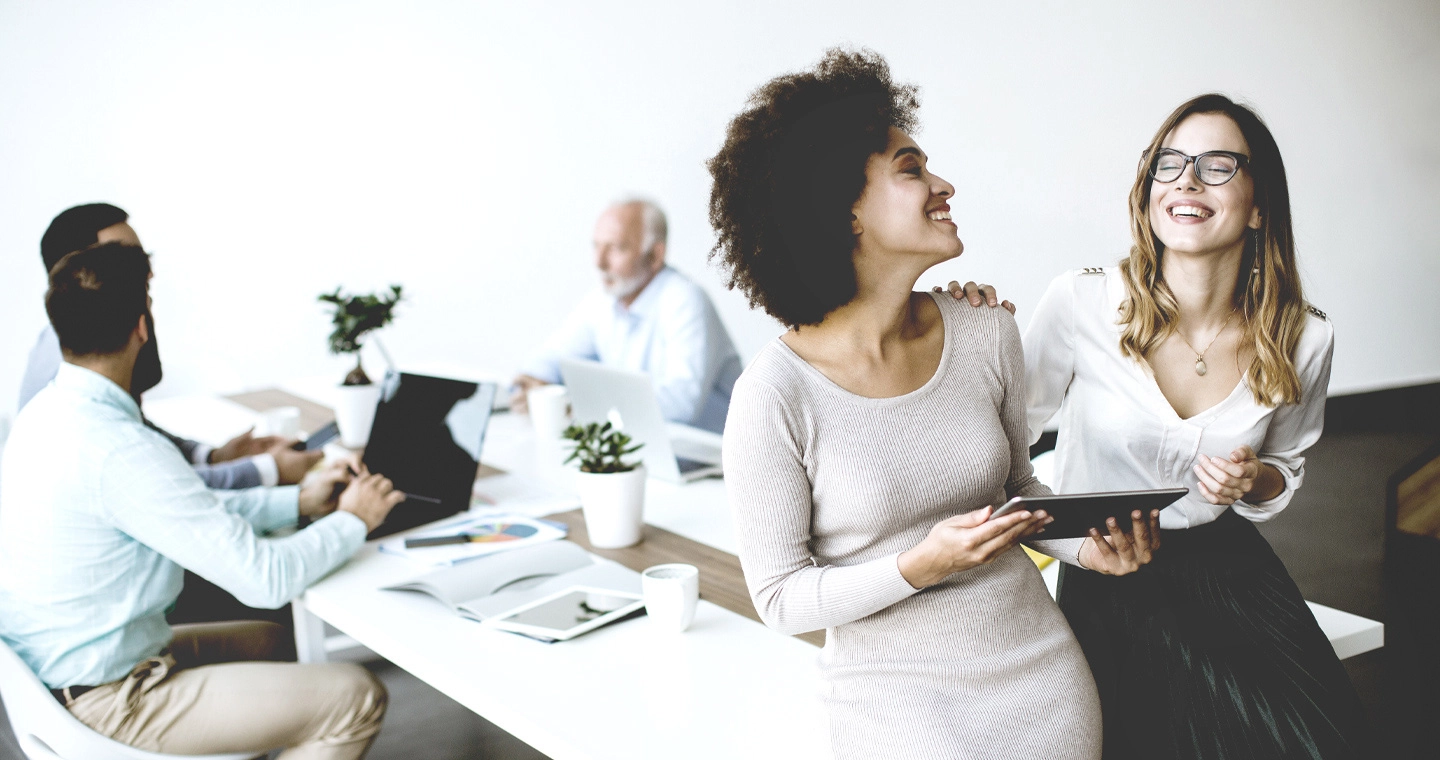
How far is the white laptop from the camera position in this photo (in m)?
2.55

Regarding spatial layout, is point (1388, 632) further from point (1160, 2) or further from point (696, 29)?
point (696, 29)

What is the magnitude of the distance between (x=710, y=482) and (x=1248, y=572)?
132 centimetres

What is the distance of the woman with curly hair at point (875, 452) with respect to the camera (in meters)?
1.30

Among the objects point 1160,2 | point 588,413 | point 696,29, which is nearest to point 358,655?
point 588,413

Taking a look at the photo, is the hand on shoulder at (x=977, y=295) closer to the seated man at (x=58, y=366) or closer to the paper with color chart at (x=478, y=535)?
the paper with color chart at (x=478, y=535)

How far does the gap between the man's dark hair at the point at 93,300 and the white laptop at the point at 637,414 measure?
3.42 feet

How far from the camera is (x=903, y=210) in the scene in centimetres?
136

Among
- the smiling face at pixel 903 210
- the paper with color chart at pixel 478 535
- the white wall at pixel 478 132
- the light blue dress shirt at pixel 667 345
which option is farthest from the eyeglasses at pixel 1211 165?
the white wall at pixel 478 132

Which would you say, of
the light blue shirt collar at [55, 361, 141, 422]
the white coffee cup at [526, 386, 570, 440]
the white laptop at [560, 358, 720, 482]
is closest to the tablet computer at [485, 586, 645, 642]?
the white laptop at [560, 358, 720, 482]

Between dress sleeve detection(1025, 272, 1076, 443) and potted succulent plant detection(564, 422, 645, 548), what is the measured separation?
0.79 metres

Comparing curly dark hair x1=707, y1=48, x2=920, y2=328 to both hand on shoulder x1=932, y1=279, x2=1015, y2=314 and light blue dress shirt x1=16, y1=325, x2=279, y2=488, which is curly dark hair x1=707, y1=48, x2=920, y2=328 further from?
light blue dress shirt x1=16, y1=325, x2=279, y2=488

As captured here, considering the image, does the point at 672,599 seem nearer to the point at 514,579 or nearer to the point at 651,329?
the point at 514,579

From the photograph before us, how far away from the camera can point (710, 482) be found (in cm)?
267

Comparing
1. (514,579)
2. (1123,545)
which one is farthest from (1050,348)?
(514,579)
